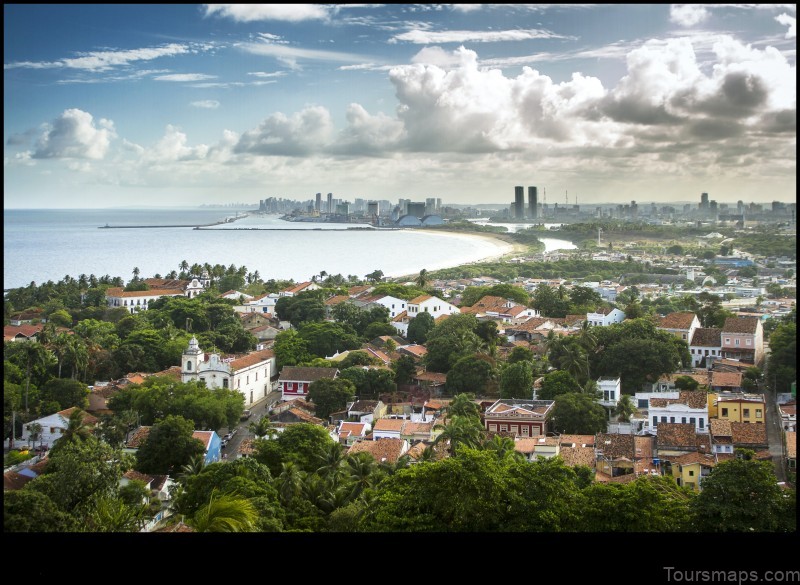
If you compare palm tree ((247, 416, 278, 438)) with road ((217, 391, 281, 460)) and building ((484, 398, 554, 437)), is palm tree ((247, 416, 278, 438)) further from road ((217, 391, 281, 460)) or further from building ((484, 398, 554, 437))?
building ((484, 398, 554, 437))

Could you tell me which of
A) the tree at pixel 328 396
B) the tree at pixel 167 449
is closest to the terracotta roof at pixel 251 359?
the tree at pixel 328 396

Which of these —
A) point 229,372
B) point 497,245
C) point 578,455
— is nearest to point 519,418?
point 578,455

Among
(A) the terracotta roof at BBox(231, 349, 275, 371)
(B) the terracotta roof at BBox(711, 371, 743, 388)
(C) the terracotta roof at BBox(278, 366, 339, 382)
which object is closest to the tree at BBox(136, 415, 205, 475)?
(C) the terracotta roof at BBox(278, 366, 339, 382)

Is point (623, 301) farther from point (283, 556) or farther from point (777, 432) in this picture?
point (283, 556)

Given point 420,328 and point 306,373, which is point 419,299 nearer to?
point 420,328

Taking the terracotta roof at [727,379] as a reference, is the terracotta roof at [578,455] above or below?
below

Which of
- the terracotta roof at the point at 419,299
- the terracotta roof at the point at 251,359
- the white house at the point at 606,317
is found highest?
the terracotta roof at the point at 419,299

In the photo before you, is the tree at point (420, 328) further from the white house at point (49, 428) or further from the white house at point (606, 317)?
the white house at point (49, 428)

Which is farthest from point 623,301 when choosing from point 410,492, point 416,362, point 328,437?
point 410,492
